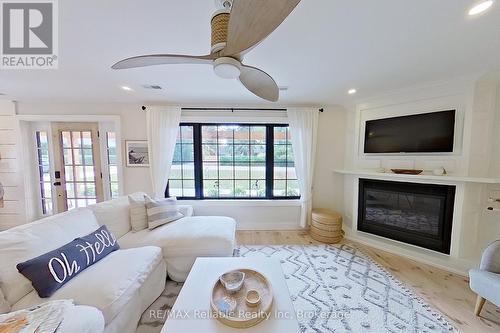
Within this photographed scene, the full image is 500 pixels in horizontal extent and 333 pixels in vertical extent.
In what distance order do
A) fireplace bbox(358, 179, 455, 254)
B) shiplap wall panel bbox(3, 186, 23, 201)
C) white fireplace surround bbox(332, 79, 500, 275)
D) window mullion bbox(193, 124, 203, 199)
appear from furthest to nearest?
window mullion bbox(193, 124, 203, 199) < shiplap wall panel bbox(3, 186, 23, 201) < fireplace bbox(358, 179, 455, 254) < white fireplace surround bbox(332, 79, 500, 275)

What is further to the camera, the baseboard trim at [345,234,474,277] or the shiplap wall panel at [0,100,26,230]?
the shiplap wall panel at [0,100,26,230]

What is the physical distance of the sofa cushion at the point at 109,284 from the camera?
125 centimetres

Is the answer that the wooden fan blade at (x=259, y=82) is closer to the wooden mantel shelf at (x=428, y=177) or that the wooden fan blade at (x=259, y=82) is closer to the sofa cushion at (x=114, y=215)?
the sofa cushion at (x=114, y=215)

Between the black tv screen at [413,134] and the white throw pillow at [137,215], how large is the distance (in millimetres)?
3315

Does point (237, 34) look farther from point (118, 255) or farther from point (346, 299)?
point (346, 299)

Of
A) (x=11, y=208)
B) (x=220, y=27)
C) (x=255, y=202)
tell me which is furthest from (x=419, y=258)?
(x=11, y=208)

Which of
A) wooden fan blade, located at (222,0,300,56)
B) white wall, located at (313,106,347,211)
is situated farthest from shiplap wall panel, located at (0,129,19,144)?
white wall, located at (313,106,347,211)

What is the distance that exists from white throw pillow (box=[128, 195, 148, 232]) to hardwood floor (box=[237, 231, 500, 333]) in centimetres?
143

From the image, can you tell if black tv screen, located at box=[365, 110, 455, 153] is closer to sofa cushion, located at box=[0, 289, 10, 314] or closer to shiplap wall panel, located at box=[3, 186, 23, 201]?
sofa cushion, located at box=[0, 289, 10, 314]

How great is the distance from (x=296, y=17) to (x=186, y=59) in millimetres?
757

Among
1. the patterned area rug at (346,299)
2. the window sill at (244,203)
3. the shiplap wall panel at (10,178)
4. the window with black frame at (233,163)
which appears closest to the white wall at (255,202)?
the window sill at (244,203)

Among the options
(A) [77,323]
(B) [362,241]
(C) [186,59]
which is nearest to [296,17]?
(C) [186,59]

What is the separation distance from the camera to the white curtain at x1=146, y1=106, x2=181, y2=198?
10.8ft

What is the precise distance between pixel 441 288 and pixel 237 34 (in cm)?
302
